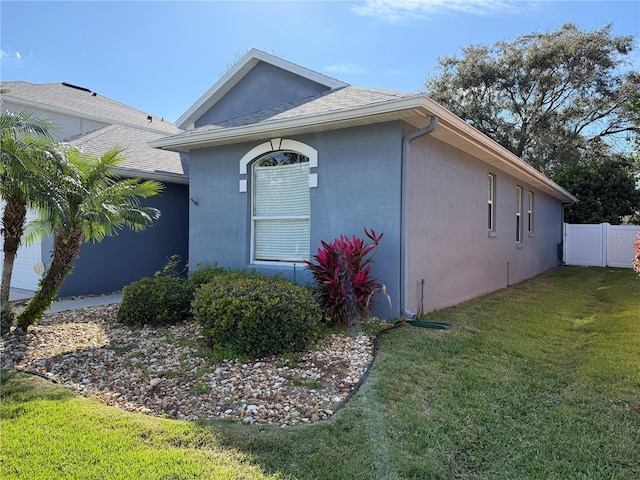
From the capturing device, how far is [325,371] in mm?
4844

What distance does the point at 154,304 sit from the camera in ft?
22.5

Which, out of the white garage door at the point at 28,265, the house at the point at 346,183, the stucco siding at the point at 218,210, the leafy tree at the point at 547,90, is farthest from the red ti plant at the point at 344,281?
the leafy tree at the point at 547,90

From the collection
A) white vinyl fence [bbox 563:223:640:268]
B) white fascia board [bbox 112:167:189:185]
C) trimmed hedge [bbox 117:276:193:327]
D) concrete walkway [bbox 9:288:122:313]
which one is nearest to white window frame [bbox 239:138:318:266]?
trimmed hedge [bbox 117:276:193:327]

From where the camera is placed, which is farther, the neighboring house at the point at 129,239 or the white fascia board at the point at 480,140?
the neighboring house at the point at 129,239

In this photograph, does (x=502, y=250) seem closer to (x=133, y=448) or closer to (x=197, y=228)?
(x=197, y=228)

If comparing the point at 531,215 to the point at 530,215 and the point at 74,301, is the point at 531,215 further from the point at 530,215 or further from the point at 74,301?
the point at 74,301

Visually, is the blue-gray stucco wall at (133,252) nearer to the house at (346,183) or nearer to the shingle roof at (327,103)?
the house at (346,183)

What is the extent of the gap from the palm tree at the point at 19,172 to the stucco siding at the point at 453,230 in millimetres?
5015

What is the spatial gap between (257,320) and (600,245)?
1891 centimetres

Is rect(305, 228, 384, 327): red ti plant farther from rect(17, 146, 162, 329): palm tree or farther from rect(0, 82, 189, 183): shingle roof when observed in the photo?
rect(0, 82, 189, 183): shingle roof

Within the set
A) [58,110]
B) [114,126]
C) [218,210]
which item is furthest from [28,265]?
[58,110]

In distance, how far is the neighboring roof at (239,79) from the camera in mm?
9602

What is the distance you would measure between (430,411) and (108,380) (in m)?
3.33

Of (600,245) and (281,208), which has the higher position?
(281,208)
